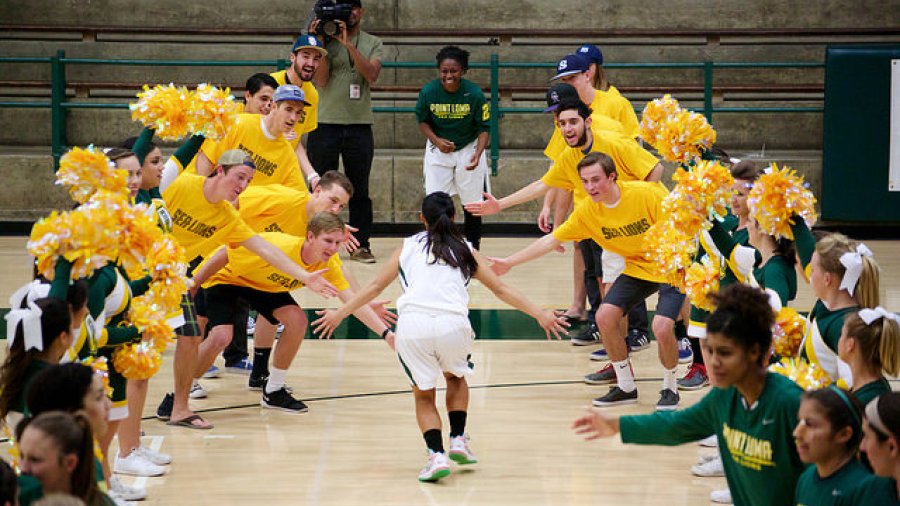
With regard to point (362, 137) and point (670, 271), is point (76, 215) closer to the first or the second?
point (670, 271)

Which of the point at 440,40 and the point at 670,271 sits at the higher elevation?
the point at 440,40

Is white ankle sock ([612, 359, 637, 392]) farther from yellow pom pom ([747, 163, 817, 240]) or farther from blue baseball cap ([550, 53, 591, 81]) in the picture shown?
blue baseball cap ([550, 53, 591, 81])

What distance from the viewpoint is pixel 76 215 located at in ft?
14.5

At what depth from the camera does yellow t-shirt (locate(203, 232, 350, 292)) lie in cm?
690

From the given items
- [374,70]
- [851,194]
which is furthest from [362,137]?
[851,194]

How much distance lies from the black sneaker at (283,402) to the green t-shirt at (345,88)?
4.82 m

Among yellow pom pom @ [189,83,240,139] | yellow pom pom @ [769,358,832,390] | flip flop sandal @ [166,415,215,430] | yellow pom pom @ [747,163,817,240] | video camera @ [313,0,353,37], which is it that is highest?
video camera @ [313,0,353,37]

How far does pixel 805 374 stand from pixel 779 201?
2.63ft

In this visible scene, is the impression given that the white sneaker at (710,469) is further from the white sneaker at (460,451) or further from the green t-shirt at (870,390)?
the green t-shirt at (870,390)

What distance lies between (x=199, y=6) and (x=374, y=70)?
169 inches

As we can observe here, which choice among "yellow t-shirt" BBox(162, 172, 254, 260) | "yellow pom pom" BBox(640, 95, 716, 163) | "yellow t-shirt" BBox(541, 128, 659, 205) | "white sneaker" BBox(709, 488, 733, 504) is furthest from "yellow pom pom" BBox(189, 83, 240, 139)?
"white sneaker" BBox(709, 488, 733, 504)

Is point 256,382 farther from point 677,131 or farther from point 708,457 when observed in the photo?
point 677,131

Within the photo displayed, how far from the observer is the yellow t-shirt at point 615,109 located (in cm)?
896

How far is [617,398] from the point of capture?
281 inches
